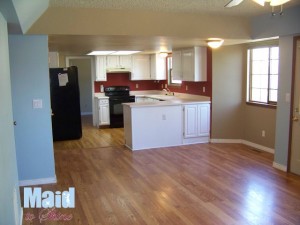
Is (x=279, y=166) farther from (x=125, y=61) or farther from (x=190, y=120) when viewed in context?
(x=125, y=61)

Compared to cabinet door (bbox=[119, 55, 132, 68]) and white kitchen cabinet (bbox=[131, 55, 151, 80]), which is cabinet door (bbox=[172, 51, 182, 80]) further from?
cabinet door (bbox=[119, 55, 132, 68])

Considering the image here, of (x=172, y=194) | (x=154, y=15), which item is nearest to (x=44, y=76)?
(x=154, y=15)

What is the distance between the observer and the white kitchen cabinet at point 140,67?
9.03m

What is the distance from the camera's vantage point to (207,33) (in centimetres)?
491

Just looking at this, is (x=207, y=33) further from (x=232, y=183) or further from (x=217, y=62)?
(x=232, y=183)

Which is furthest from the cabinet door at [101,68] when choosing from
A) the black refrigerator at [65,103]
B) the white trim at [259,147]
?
the white trim at [259,147]

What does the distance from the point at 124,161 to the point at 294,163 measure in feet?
8.85

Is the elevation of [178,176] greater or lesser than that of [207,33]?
lesser

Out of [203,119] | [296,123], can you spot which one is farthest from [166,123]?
[296,123]

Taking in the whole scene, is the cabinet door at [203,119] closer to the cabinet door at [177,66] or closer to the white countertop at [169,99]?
the white countertop at [169,99]

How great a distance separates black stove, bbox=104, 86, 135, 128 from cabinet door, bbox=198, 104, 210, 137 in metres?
2.75

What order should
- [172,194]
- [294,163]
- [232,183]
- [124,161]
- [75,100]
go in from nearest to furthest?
[172,194] → [232,183] → [294,163] → [124,161] → [75,100]

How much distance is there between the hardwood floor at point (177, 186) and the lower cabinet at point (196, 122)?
338mm

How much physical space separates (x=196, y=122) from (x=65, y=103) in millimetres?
2957
